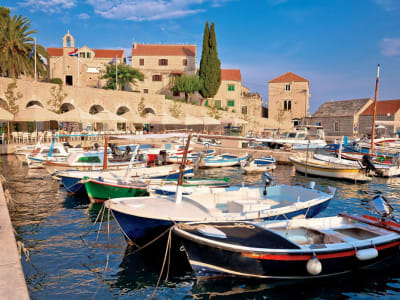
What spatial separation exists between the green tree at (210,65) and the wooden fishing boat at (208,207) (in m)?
48.1

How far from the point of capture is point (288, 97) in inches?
2515

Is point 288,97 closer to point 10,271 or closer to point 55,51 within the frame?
point 55,51

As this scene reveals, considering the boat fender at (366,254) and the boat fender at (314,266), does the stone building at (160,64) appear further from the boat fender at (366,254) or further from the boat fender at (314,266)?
the boat fender at (314,266)

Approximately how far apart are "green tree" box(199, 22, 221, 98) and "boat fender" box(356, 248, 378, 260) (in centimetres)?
5240

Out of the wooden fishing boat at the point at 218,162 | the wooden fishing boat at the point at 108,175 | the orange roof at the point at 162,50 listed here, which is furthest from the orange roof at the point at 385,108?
the wooden fishing boat at the point at 108,175

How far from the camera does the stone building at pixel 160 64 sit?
199ft

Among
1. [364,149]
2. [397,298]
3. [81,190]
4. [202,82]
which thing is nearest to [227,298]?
[397,298]

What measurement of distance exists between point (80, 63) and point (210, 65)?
21.4m

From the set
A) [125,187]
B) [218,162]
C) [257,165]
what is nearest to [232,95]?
[218,162]

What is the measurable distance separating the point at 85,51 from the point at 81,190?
50.2 meters

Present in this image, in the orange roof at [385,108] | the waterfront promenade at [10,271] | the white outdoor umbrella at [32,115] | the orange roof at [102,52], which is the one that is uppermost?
the orange roof at [102,52]

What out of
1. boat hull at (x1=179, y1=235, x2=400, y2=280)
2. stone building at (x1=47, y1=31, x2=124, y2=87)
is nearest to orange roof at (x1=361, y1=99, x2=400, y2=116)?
stone building at (x1=47, y1=31, x2=124, y2=87)

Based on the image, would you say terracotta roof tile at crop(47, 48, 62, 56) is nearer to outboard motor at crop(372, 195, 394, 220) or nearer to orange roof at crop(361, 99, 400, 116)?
orange roof at crop(361, 99, 400, 116)

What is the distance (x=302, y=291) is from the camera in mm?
7324
